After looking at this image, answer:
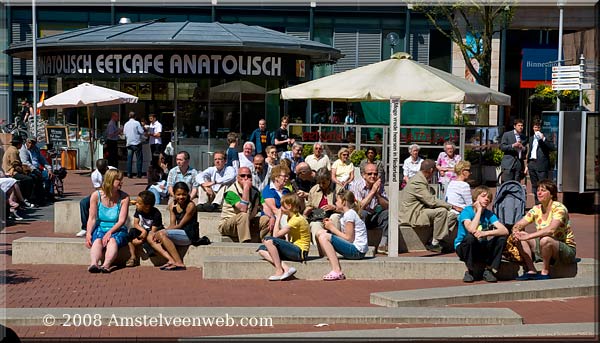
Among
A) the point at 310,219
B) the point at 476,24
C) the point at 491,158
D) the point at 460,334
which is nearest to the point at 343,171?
the point at 310,219

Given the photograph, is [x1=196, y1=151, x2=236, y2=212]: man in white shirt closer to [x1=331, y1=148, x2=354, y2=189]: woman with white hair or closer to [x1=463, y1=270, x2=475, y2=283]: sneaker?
[x1=331, y1=148, x2=354, y2=189]: woman with white hair

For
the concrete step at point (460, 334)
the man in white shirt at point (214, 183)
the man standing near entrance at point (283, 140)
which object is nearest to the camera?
the concrete step at point (460, 334)

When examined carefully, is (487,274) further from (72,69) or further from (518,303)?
(72,69)

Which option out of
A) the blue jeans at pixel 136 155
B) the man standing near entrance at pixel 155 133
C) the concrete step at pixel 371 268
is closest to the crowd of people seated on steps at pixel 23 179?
the blue jeans at pixel 136 155

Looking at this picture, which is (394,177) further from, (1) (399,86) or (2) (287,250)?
(1) (399,86)

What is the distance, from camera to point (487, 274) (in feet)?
38.7

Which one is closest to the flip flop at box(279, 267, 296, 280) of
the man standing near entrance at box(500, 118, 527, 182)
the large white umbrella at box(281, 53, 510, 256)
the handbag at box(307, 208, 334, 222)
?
the handbag at box(307, 208, 334, 222)

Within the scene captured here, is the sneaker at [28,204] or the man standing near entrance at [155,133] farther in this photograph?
the man standing near entrance at [155,133]

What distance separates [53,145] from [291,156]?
41.5 feet

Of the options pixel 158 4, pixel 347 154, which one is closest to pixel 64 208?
pixel 347 154

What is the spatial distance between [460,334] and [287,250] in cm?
360

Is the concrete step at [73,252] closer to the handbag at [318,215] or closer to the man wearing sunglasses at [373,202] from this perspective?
the handbag at [318,215]

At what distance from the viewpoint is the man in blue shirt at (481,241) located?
1181 cm

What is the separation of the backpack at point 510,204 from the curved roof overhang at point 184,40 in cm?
1201
